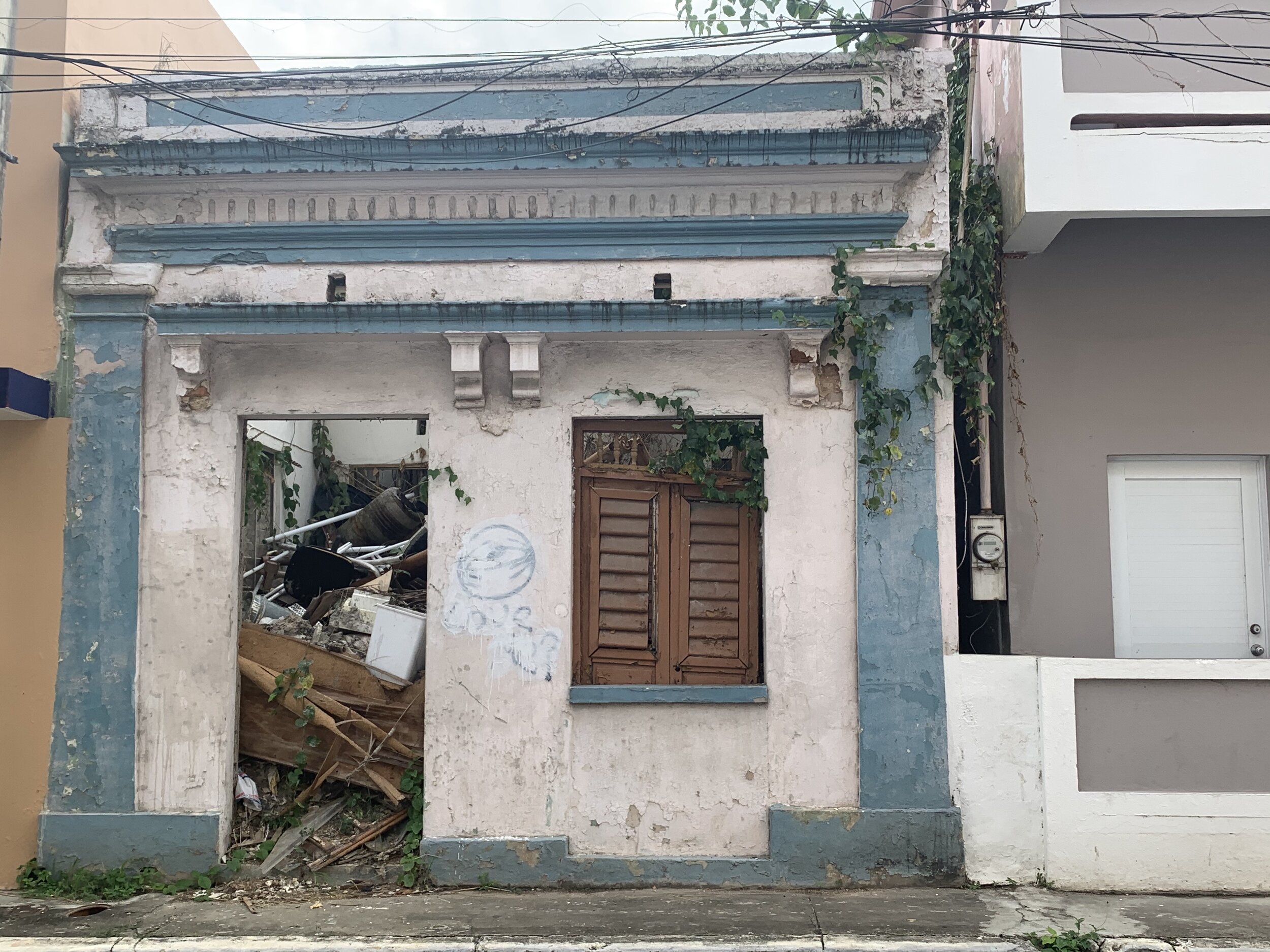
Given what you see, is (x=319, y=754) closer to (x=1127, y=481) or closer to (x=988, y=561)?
(x=988, y=561)

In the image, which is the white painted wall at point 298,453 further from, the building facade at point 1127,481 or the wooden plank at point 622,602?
the building facade at point 1127,481

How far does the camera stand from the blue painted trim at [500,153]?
5711mm

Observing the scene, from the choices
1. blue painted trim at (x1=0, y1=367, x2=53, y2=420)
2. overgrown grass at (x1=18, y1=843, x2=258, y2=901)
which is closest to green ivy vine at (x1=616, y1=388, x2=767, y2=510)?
blue painted trim at (x1=0, y1=367, x2=53, y2=420)

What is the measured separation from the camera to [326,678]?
6.37m

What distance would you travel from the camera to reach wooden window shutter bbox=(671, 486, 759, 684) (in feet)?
19.7

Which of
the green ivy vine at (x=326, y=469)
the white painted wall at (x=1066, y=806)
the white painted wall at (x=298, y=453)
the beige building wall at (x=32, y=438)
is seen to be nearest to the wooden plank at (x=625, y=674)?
the white painted wall at (x=1066, y=806)

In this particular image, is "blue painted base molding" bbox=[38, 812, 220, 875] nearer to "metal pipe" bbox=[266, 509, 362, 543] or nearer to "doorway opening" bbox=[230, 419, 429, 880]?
"doorway opening" bbox=[230, 419, 429, 880]

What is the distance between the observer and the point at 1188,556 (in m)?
6.06

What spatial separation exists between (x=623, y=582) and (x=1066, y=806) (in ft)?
9.49

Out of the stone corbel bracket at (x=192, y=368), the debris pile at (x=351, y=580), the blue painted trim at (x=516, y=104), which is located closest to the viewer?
the stone corbel bracket at (x=192, y=368)

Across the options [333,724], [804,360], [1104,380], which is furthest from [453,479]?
[1104,380]

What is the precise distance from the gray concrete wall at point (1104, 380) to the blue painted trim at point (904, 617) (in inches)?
26.2

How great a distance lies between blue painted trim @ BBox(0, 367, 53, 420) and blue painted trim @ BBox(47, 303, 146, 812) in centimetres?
15

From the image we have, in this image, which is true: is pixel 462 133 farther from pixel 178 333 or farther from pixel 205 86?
pixel 178 333
